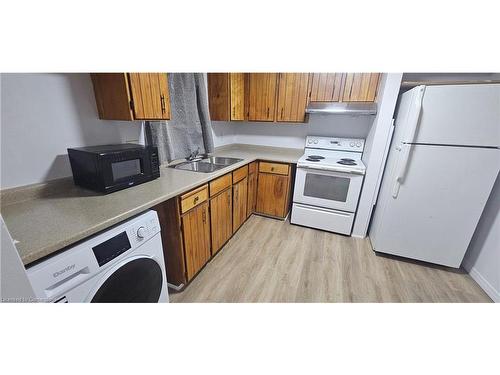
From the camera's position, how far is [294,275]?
170cm

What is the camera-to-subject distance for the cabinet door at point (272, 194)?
2428 mm

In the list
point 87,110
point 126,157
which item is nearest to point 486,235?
point 126,157

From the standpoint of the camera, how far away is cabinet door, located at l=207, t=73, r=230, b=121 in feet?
7.31

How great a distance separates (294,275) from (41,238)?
5.40 ft

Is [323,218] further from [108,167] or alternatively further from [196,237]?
[108,167]

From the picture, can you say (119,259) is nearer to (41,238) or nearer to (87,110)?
(41,238)

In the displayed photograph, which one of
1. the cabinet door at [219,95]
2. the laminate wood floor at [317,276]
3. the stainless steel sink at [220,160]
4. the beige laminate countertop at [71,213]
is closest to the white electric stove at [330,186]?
the laminate wood floor at [317,276]

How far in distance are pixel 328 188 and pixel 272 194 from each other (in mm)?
692

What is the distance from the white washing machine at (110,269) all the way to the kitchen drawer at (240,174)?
1.05m

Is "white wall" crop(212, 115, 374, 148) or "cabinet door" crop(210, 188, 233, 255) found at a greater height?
"white wall" crop(212, 115, 374, 148)

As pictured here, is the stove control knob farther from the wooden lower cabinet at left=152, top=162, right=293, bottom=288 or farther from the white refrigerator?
the white refrigerator

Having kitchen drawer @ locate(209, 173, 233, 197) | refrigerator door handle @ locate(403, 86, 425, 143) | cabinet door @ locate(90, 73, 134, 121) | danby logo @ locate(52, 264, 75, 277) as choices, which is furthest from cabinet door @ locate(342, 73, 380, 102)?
danby logo @ locate(52, 264, 75, 277)

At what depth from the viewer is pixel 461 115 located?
1.43 metres

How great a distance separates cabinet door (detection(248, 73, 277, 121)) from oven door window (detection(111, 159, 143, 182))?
177 centimetres
